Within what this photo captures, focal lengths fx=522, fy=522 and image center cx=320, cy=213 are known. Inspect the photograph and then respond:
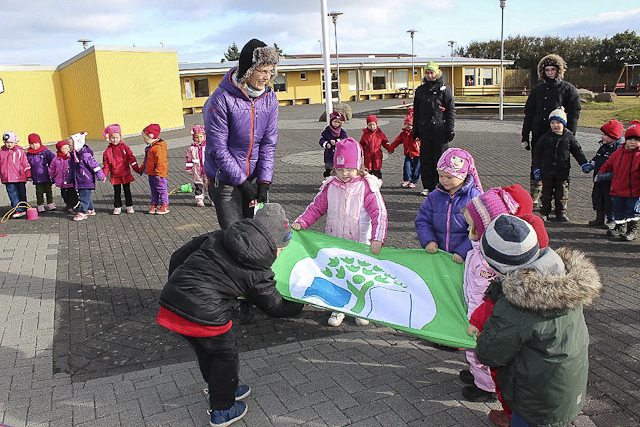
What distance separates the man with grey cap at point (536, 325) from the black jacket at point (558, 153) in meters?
5.82

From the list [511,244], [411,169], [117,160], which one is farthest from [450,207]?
[117,160]

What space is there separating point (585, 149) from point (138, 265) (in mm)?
13913

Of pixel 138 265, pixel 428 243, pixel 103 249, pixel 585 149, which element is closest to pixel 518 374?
pixel 428 243

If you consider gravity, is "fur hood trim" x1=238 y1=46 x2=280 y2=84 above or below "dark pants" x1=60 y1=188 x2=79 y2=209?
above

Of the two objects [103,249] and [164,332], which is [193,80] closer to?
[103,249]

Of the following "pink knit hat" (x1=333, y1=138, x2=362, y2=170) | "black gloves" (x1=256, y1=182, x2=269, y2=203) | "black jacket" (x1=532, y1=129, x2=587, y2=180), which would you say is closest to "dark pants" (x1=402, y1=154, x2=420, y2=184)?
"black jacket" (x1=532, y1=129, x2=587, y2=180)

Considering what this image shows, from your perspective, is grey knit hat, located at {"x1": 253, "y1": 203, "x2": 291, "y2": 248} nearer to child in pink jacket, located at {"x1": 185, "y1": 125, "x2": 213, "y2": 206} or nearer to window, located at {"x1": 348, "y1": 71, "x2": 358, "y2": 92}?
child in pink jacket, located at {"x1": 185, "y1": 125, "x2": 213, "y2": 206}

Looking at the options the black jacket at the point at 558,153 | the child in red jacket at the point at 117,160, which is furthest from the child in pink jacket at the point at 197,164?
the black jacket at the point at 558,153

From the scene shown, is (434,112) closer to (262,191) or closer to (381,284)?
(262,191)

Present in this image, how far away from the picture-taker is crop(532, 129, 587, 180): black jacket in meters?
8.16

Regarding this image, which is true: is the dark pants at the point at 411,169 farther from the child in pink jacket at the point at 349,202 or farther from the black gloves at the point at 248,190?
the black gloves at the point at 248,190

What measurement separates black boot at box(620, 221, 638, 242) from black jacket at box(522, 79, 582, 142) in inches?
72.9

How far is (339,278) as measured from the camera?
15.2 ft

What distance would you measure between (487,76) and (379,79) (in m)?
13.0
